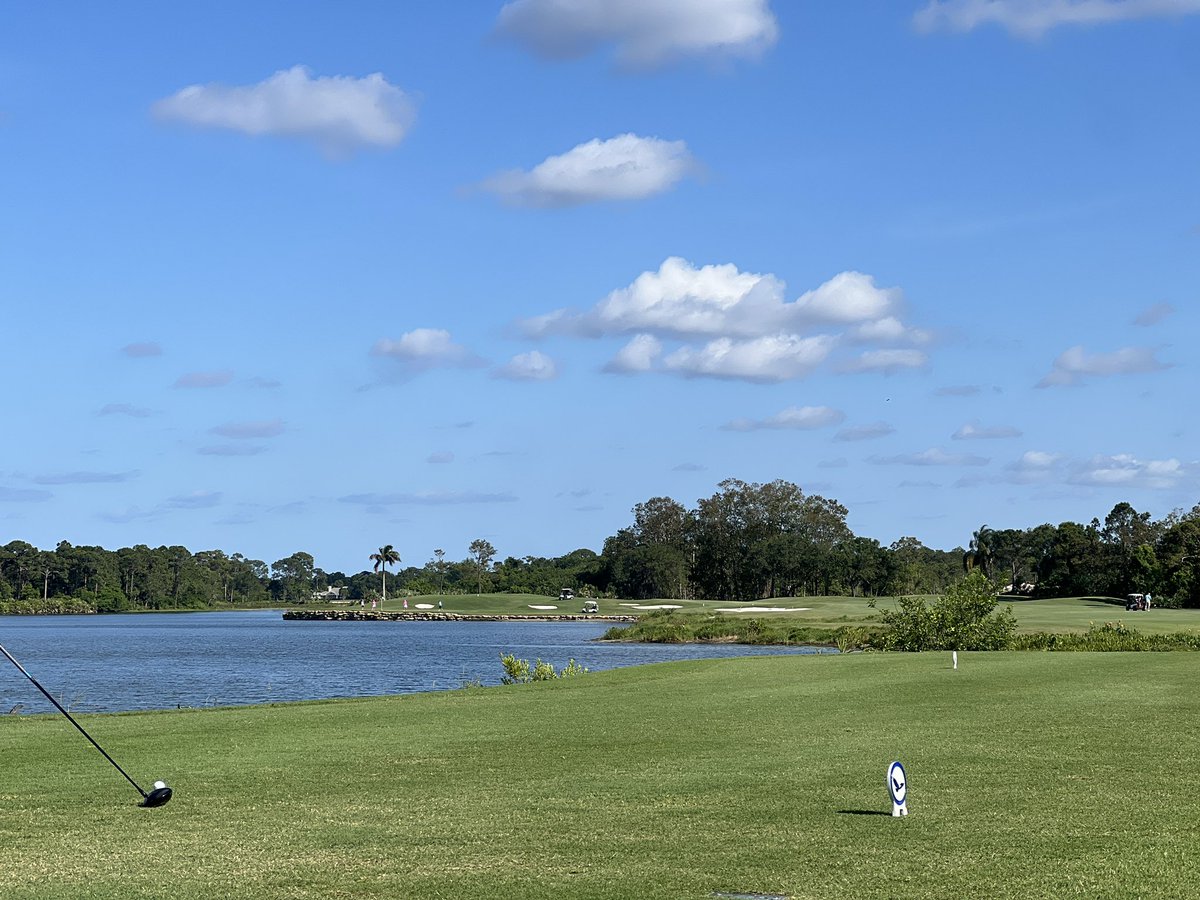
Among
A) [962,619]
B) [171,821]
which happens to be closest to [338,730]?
[171,821]

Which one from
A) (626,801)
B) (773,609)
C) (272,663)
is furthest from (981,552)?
(626,801)

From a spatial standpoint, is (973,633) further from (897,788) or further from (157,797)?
(157,797)

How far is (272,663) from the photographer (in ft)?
231

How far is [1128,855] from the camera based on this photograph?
10.0 metres

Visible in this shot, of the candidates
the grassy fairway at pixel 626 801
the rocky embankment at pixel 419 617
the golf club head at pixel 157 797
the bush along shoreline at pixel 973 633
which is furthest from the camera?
the rocky embankment at pixel 419 617

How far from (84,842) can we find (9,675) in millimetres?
48340

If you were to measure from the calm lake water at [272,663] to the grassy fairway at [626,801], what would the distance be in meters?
18.8

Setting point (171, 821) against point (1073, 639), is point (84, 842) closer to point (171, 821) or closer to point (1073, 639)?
point (171, 821)

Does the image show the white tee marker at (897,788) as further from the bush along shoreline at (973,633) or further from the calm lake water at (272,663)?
the bush along shoreline at (973,633)

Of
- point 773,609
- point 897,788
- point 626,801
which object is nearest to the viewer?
point 897,788

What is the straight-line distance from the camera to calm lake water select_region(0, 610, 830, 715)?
45.8 metres

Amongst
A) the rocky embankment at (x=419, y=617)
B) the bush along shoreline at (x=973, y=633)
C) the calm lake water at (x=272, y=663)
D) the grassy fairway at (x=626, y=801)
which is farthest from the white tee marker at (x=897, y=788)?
the rocky embankment at (x=419, y=617)

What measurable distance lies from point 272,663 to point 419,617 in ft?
316

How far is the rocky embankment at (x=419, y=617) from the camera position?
152875mm
